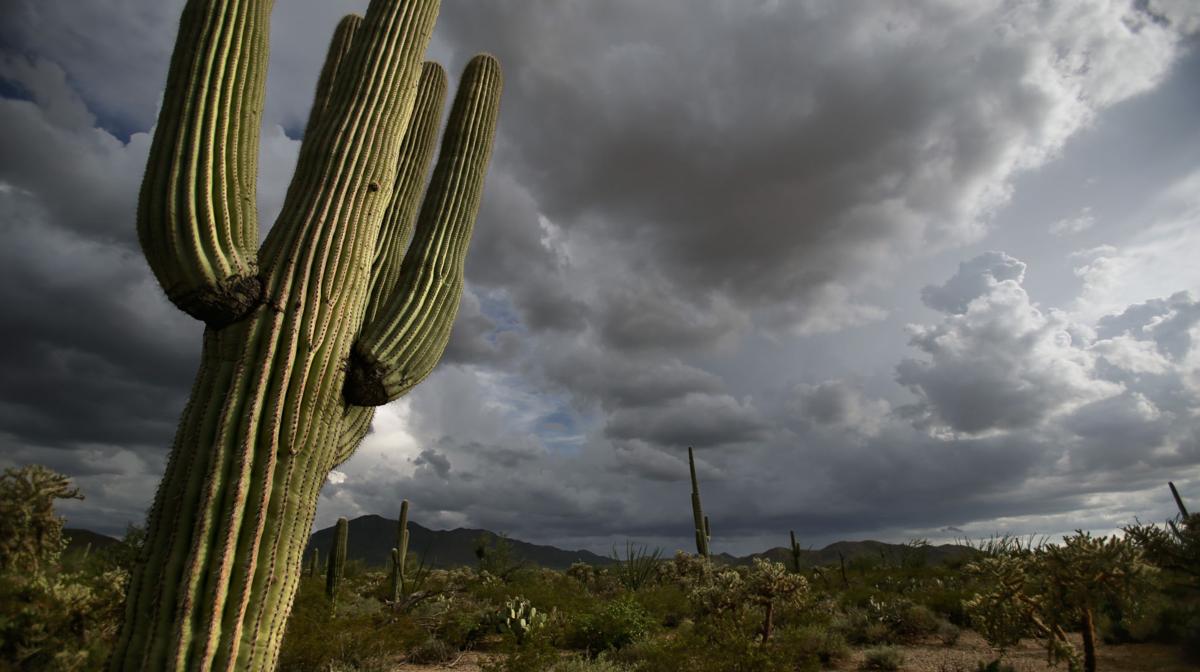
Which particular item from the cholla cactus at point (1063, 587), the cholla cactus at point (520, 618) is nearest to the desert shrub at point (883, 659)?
the cholla cactus at point (1063, 587)

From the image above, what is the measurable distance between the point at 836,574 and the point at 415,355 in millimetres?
19174

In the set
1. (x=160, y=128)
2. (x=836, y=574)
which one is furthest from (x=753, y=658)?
(x=836, y=574)

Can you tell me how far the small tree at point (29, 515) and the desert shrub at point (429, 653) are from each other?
218 inches

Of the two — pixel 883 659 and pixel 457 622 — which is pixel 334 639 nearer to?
pixel 457 622

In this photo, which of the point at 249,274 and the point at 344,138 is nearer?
the point at 249,274

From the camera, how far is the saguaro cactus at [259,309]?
2.96 meters

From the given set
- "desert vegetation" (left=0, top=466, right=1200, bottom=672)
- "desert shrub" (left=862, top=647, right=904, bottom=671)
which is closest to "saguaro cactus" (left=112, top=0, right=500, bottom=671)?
"desert vegetation" (left=0, top=466, right=1200, bottom=672)

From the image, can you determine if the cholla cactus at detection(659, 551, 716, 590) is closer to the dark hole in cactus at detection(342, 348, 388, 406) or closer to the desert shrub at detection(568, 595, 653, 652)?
the desert shrub at detection(568, 595, 653, 652)

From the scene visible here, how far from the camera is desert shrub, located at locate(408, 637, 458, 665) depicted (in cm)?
859

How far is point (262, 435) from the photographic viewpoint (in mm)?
3234

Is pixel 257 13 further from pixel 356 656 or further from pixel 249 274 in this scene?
pixel 356 656

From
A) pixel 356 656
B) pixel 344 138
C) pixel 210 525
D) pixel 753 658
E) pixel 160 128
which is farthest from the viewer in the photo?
pixel 356 656

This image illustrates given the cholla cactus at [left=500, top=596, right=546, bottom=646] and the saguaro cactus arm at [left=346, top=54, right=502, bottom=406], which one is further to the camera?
the cholla cactus at [left=500, top=596, right=546, bottom=646]

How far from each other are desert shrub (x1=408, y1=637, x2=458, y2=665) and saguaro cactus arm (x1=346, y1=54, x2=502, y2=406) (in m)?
5.86
